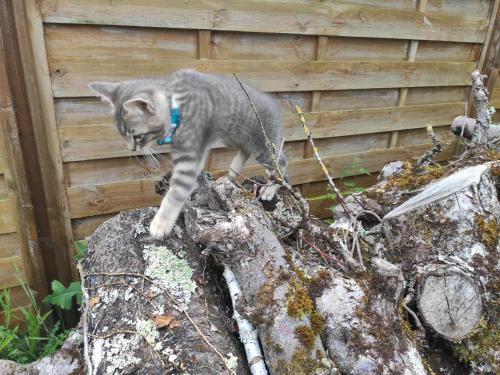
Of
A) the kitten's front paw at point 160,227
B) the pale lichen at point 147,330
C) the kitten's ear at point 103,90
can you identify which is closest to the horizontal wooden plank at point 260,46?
the kitten's ear at point 103,90

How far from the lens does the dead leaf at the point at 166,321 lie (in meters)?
1.41

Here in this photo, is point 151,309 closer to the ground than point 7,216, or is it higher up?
higher up

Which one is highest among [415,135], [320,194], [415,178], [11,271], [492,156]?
[492,156]

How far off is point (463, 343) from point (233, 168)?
6.16 feet

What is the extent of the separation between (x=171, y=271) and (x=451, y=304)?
1113 mm

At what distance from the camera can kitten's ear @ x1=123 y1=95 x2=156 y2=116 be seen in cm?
177

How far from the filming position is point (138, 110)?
1.85 m

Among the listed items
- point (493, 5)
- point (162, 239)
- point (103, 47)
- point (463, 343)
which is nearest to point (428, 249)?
point (463, 343)

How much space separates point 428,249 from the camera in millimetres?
1706

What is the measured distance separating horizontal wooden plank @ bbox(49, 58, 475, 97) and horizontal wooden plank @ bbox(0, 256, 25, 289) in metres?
1.16

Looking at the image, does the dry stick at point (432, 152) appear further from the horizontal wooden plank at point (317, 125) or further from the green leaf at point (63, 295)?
the green leaf at point (63, 295)

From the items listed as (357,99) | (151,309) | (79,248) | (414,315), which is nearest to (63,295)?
(79,248)

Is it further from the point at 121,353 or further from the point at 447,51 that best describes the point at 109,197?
the point at 447,51

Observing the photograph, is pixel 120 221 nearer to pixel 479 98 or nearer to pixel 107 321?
pixel 107 321
